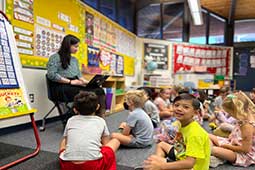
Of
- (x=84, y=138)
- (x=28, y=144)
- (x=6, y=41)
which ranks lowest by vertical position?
(x=28, y=144)

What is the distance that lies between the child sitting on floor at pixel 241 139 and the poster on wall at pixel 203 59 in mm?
5189

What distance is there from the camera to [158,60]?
6.77 metres

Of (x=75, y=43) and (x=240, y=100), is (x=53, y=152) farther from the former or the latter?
(x=240, y=100)

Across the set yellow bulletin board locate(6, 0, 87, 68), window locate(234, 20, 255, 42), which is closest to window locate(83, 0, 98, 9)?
yellow bulletin board locate(6, 0, 87, 68)

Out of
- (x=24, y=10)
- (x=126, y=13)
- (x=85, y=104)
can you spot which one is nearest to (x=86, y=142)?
(x=85, y=104)

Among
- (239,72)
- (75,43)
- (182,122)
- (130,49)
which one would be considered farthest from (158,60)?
(182,122)

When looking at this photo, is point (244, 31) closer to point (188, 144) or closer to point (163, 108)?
point (163, 108)

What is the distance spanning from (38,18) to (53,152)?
187cm

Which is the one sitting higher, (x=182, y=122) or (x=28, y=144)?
(x=182, y=122)

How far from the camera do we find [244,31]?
7.36 meters

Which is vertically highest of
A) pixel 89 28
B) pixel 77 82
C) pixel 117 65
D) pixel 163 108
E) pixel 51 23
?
pixel 89 28

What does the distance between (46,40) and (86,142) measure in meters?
2.23

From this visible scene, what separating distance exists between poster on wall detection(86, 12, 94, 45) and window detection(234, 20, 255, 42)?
17.1ft

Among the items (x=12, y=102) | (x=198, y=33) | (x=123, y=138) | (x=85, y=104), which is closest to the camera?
(x=85, y=104)
